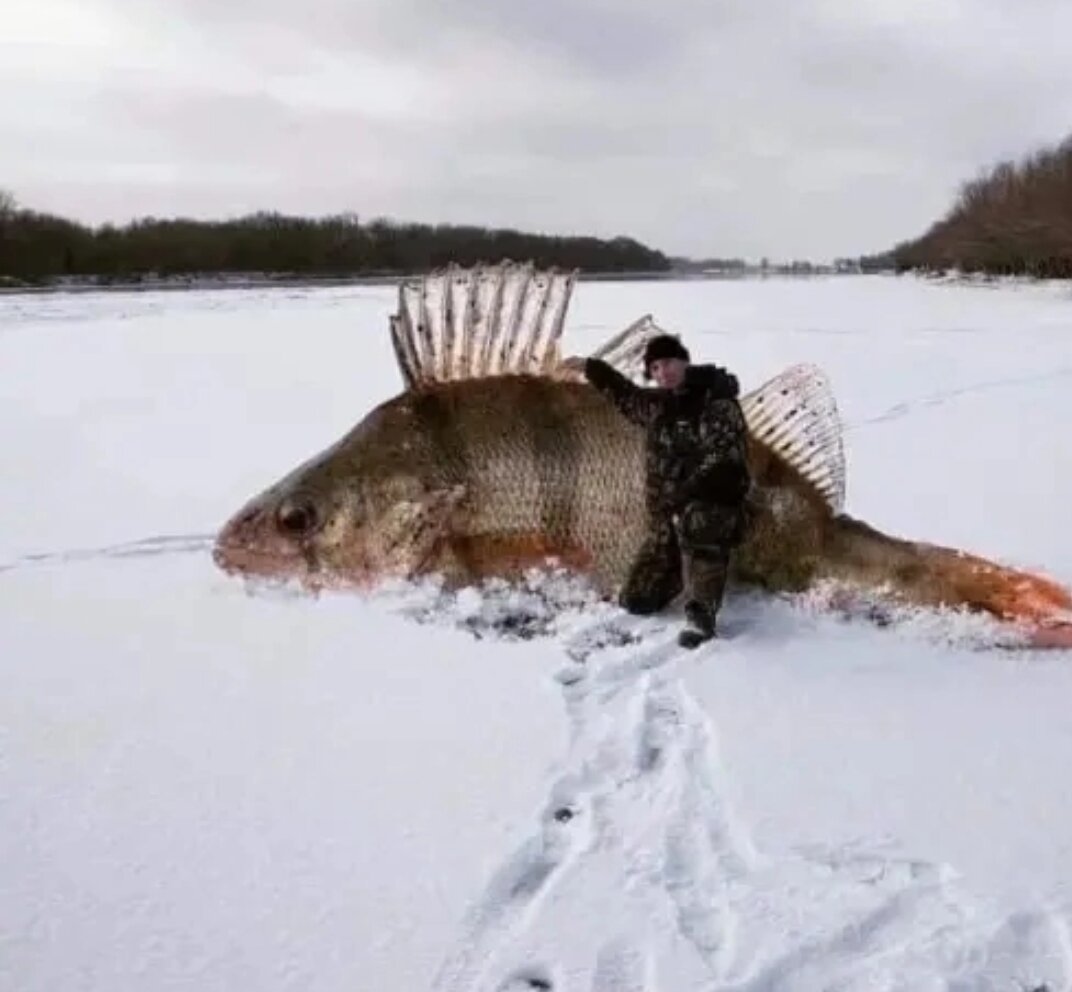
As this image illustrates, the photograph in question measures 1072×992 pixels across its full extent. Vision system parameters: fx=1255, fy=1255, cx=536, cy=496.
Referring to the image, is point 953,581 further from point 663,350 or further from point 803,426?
point 663,350

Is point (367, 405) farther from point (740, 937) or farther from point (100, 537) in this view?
point (740, 937)

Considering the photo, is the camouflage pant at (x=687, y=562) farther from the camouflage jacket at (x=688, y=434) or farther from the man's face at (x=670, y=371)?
the man's face at (x=670, y=371)

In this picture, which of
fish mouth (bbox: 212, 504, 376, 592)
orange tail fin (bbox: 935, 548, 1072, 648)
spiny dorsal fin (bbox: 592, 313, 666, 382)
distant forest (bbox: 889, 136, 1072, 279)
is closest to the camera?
orange tail fin (bbox: 935, 548, 1072, 648)

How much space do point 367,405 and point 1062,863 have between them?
351 inches

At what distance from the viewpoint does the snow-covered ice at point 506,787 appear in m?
2.31

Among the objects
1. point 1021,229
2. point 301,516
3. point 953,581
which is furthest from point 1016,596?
point 1021,229

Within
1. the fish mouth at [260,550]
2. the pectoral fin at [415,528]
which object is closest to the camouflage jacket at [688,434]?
the pectoral fin at [415,528]

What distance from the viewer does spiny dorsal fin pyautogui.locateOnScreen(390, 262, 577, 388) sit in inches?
174

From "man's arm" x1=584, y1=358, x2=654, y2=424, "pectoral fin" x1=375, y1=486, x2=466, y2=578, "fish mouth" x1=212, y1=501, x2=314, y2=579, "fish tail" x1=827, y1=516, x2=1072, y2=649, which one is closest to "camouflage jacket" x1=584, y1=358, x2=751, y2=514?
"man's arm" x1=584, y1=358, x2=654, y2=424

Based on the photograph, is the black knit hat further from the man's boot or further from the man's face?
the man's boot

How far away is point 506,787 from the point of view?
9.80 feet

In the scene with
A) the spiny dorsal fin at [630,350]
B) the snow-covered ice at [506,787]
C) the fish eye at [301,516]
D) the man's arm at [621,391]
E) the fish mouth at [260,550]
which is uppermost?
the spiny dorsal fin at [630,350]

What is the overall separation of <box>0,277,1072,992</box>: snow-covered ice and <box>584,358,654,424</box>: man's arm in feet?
2.24

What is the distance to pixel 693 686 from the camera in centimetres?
369
